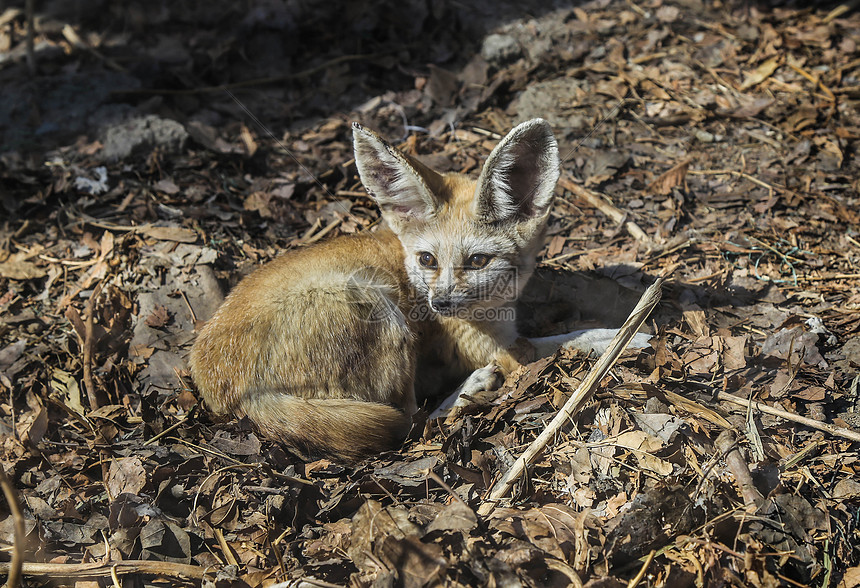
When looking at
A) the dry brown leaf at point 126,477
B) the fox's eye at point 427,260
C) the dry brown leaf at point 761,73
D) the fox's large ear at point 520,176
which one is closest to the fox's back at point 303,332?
the fox's eye at point 427,260

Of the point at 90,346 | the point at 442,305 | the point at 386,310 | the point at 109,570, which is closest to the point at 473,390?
the point at 442,305

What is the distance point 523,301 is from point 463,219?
1.24 meters

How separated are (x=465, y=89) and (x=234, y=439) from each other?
14.9 ft

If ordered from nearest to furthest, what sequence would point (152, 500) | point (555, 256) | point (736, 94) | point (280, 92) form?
point (152, 500) < point (555, 256) < point (736, 94) < point (280, 92)

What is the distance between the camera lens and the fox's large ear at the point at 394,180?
3.79 metres

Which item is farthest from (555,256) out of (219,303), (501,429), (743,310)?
(219,303)

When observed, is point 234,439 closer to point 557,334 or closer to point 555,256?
point 557,334

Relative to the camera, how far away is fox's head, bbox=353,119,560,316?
3.84 meters

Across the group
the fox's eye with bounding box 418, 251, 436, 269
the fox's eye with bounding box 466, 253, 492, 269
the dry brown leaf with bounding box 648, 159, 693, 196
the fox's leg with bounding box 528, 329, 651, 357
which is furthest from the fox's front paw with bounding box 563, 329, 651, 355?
the dry brown leaf with bounding box 648, 159, 693, 196

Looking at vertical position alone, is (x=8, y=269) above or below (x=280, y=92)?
below

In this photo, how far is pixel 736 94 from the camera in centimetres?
623

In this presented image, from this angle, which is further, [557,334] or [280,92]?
[280,92]

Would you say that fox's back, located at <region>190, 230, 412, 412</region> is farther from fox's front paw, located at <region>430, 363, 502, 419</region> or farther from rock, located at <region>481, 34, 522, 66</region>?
rock, located at <region>481, 34, 522, 66</region>

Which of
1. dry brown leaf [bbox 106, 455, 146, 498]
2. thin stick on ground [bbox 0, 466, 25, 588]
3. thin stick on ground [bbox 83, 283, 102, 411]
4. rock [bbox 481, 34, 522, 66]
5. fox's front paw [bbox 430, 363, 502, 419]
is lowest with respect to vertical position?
fox's front paw [bbox 430, 363, 502, 419]
